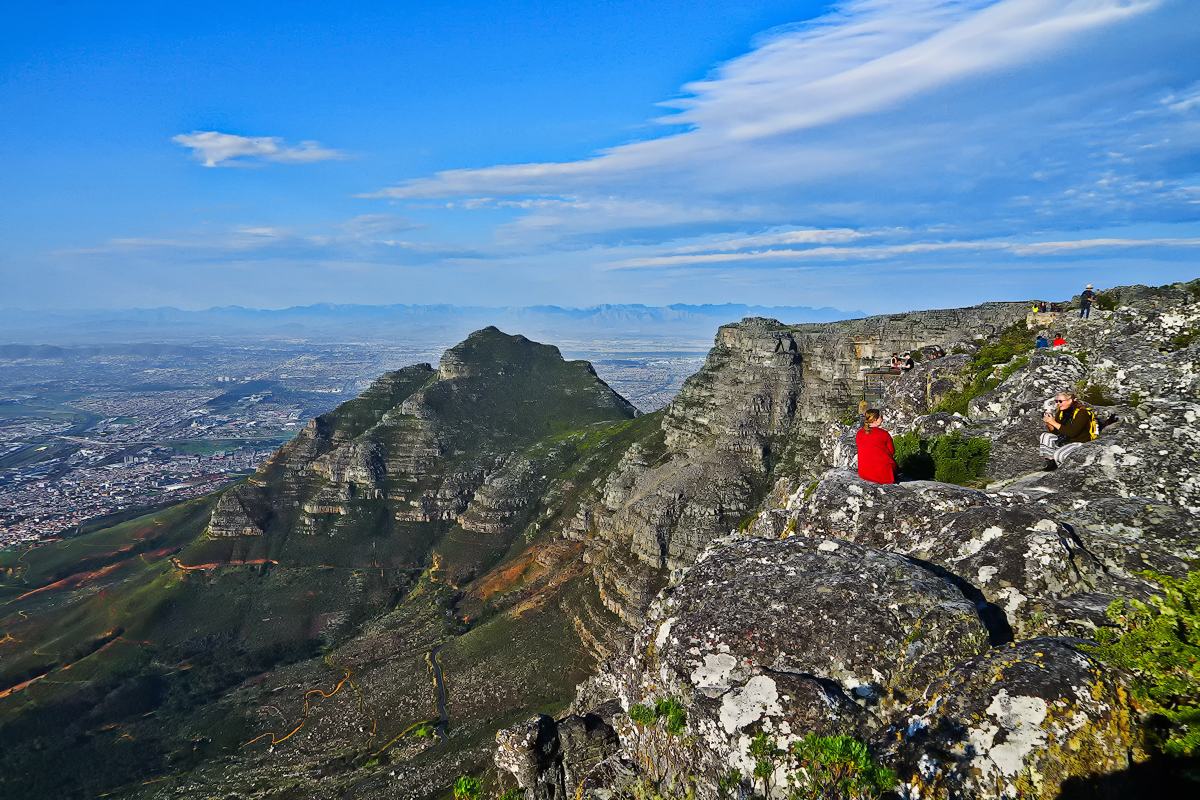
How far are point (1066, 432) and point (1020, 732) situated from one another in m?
14.5

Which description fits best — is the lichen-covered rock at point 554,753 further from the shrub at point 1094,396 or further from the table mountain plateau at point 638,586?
the shrub at point 1094,396

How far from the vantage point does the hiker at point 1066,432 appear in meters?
→ 17.7

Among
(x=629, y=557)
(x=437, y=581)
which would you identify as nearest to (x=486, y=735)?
(x=629, y=557)

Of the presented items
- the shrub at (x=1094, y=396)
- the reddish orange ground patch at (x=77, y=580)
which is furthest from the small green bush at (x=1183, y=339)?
the reddish orange ground patch at (x=77, y=580)

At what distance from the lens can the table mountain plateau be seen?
9.91 meters

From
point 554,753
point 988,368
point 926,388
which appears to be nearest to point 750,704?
point 554,753

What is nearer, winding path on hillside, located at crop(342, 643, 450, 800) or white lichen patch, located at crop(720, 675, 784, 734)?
white lichen patch, located at crop(720, 675, 784, 734)

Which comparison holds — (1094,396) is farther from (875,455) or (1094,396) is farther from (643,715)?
(643,715)

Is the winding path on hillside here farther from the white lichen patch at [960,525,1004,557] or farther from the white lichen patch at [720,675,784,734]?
the white lichen patch at [960,525,1004,557]

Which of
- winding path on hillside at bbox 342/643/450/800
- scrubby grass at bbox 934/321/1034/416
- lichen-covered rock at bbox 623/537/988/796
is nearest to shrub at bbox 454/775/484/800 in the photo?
lichen-covered rock at bbox 623/537/988/796

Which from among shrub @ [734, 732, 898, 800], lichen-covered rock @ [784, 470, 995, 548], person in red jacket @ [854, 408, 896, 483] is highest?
person in red jacket @ [854, 408, 896, 483]

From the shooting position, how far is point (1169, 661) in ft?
24.9

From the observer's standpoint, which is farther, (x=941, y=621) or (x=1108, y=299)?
(x=1108, y=299)

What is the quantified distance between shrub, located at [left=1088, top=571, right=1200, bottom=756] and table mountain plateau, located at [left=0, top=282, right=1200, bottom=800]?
0.86 ft
